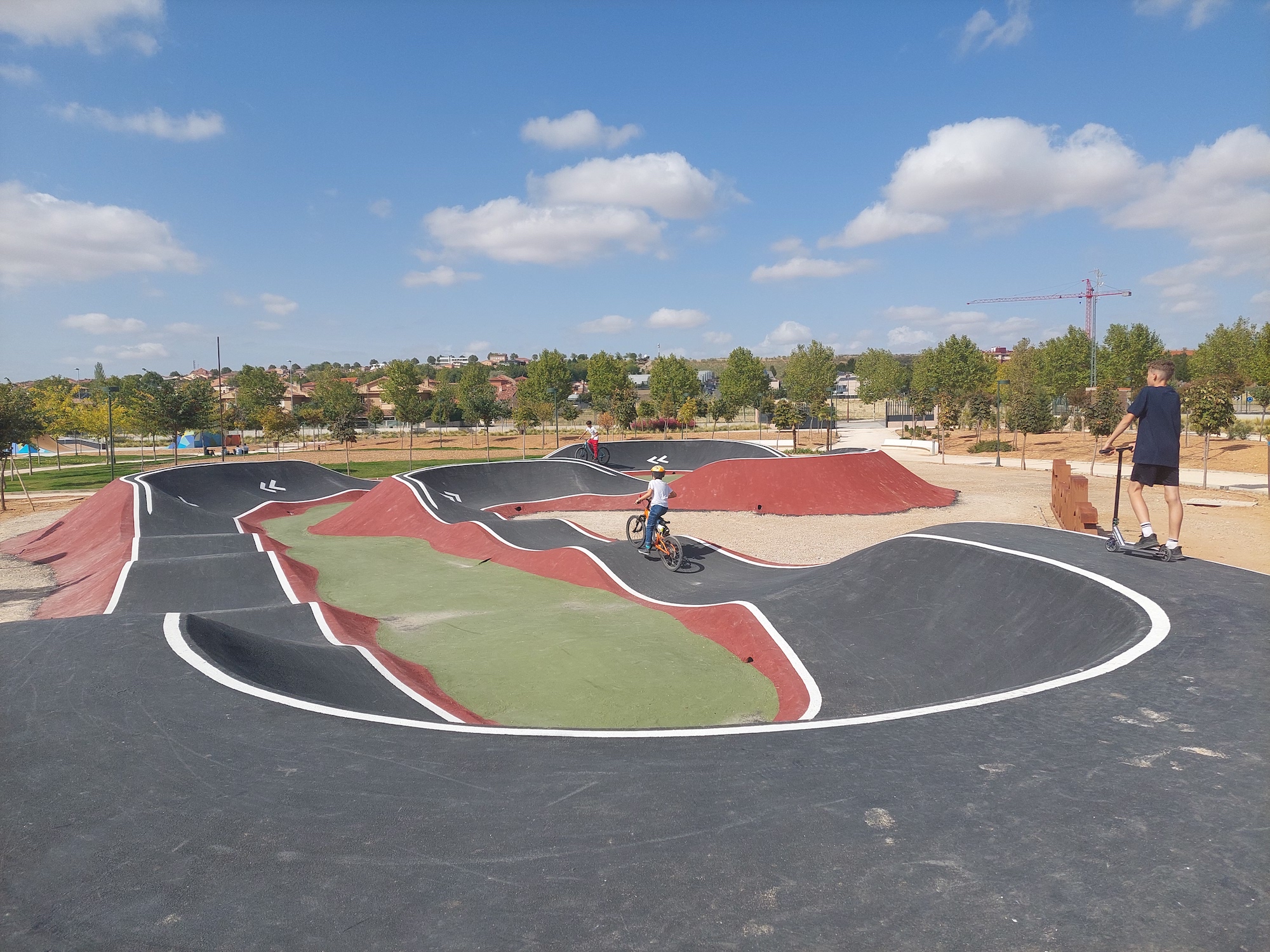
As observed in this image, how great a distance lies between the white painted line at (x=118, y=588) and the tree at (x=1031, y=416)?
47.2 metres

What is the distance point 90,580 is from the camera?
1466 cm

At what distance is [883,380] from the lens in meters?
102

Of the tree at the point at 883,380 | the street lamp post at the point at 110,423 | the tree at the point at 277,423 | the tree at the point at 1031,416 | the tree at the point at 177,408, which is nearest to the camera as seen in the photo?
the street lamp post at the point at 110,423

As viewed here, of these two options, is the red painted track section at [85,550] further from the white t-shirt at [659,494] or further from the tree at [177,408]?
the tree at [177,408]

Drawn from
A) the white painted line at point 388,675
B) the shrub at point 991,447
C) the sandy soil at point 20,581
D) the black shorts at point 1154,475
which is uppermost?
the black shorts at point 1154,475

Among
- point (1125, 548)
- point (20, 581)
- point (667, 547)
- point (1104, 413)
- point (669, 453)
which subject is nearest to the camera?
point (1125, 548)

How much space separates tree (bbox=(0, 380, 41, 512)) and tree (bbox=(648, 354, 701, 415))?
196 feet

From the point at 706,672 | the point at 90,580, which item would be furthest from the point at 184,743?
the point at 90,580

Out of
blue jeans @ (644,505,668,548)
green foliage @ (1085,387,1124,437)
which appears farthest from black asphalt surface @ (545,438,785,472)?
blue jeans @ (644,505,668,548)

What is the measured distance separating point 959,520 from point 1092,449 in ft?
101

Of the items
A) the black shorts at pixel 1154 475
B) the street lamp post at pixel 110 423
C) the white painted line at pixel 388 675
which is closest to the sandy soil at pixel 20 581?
the white painted line at pixel 388 675

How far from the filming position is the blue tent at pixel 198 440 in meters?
71.6

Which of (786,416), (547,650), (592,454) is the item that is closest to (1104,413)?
(786,416)

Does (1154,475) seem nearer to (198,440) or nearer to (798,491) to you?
(798,491)
